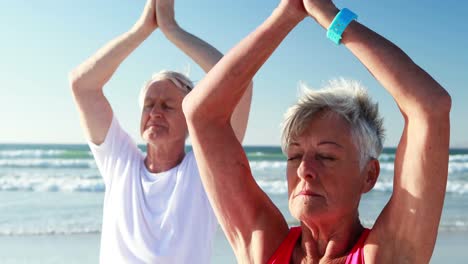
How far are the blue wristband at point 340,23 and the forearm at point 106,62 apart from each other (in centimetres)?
163

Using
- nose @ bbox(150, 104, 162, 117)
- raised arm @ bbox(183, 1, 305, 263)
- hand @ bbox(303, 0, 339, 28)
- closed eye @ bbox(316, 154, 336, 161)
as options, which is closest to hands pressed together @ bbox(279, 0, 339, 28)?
hand @ bbox(303, 0, 339, 28)

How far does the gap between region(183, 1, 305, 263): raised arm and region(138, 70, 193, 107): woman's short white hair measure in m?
1.11

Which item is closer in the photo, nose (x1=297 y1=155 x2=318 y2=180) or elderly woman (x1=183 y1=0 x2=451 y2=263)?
elderly woman (x1=183 y1=0 x2=451 y2=263)

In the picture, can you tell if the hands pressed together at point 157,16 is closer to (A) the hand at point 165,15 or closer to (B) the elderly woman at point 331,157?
(A) the hand at point 165,15

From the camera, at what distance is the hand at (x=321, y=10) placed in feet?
5.60

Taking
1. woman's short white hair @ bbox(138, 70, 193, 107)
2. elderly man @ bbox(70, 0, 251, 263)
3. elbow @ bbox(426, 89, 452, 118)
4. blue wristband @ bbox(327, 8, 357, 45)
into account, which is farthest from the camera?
woman's short white hair @ bbox(138, 70, 193, 107)

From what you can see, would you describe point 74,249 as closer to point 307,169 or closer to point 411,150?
point 307,169

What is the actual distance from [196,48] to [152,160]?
2.04ft

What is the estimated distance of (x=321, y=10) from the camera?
1.72 metres

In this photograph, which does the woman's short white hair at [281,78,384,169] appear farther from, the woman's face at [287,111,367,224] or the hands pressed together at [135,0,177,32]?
the hands pressed together at [135,0,177,32]

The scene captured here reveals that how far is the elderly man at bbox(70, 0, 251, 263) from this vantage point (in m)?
2.78

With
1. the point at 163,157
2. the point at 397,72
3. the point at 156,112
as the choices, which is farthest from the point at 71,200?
the point at 397,72

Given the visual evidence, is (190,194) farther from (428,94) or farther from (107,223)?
(428,94)

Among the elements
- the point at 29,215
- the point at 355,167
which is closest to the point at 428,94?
the point at 355,167
